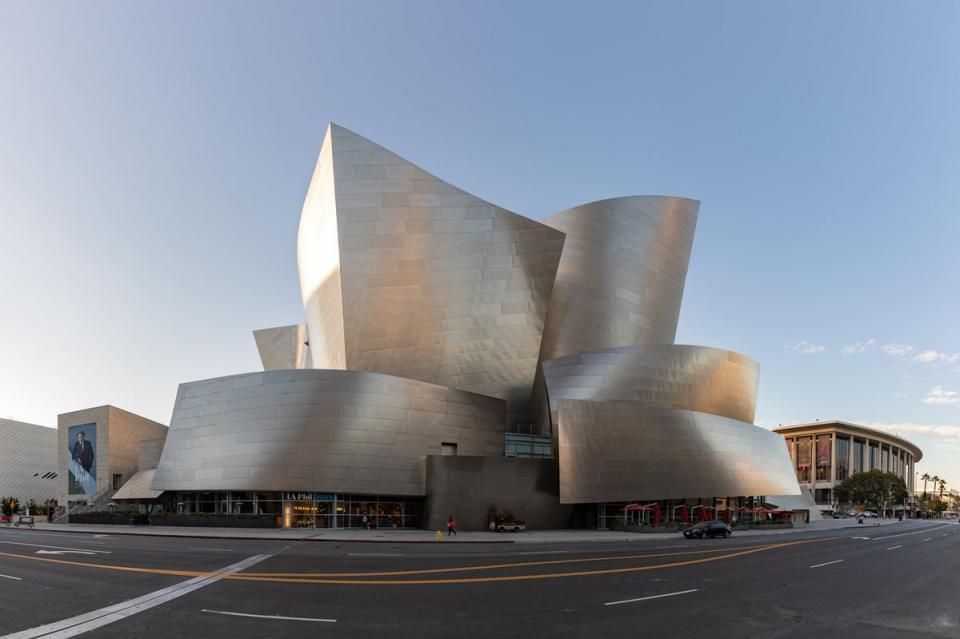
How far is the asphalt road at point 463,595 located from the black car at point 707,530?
1297cm

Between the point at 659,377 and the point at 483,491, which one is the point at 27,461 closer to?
the point at 483,491

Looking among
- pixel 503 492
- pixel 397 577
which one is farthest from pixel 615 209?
pixel 397 577

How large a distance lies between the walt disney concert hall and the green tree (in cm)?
6711

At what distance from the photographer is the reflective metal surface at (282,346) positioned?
7569 cm

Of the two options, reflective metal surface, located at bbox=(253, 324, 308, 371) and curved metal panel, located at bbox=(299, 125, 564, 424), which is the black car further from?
reflective metal surface, located at bbox=(253, 324, 308, 371)

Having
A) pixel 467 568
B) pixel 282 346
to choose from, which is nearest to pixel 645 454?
pixel 467 568

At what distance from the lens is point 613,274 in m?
54.1

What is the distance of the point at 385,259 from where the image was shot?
4409 cm

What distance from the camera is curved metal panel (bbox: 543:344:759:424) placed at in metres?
42.5

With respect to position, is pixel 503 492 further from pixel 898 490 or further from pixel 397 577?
pixel 898 490

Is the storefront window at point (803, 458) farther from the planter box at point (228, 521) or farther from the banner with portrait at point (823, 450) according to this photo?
the planter box at point (228, 521)

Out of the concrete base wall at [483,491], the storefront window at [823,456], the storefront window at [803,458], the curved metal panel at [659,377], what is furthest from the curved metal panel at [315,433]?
the storefront window at [803,458]

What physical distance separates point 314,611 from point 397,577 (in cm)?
462

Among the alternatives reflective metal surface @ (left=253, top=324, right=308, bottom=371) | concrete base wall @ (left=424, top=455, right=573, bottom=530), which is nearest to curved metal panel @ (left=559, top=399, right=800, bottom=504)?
concrete base wall @ (left=424, top=455, right=573, bottom=530)
